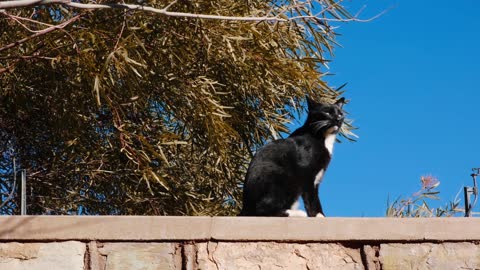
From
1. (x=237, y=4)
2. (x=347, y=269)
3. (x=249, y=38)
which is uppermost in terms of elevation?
(x=237, y=4)

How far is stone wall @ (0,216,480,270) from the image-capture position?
402 cm

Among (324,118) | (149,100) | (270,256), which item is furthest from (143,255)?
(149,100)

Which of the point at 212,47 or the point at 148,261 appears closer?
the point at 148,261

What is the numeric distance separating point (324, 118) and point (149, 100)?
9.02 feet

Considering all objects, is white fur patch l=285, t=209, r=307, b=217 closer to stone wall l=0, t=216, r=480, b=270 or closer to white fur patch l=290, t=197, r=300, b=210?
white fur patch l=290, t=197, r=300, b=210

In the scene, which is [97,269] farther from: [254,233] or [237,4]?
[237,4]

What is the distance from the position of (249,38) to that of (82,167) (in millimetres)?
2056

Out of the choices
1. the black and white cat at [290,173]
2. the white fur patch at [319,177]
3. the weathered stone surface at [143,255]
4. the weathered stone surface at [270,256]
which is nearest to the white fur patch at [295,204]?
the black and white cat at [290,173]

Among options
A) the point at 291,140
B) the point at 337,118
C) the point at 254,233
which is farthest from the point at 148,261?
the point at 337,118

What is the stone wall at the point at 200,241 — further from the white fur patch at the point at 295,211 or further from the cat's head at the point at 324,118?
the cat's head at the point at 324,118

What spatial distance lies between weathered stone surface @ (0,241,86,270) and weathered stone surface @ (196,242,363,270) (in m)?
0.56

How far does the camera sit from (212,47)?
750cm

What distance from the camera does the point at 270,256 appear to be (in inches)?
159

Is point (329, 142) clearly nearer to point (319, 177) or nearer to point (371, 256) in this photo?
point (319, 177)
